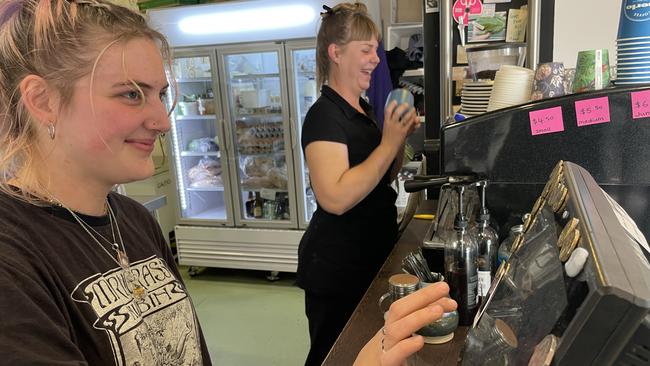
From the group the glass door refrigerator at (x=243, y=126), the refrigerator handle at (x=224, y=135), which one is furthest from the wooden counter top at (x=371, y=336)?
the refrigerator handle at (x=224, y=135)

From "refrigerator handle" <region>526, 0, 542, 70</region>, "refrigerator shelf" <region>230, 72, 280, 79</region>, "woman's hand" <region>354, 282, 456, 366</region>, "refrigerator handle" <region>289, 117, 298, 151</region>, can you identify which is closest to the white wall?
"refrigerator handle" <region>526, 0, 542, 70</region>

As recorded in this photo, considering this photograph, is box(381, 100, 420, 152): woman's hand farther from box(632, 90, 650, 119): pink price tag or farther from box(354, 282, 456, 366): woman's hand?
box(354, 282, 456, 366): woman's hand

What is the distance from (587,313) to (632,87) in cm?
94

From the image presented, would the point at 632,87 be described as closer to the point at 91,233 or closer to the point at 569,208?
the point at 569,208

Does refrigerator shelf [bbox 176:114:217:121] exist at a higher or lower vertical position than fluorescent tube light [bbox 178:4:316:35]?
lower

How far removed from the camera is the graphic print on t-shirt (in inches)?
32.8

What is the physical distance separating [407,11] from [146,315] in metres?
3.28

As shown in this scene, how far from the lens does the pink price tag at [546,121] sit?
1.12 metres

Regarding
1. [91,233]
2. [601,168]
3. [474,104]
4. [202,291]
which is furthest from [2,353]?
[202,291]

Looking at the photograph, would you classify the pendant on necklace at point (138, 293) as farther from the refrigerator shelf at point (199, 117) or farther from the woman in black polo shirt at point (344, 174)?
the refrigerator shelf at point (199, 117)

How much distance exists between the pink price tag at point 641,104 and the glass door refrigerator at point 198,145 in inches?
124

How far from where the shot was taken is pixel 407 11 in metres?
3.59

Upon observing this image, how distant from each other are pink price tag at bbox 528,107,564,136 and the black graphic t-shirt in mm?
938

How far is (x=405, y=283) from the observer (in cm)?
107
